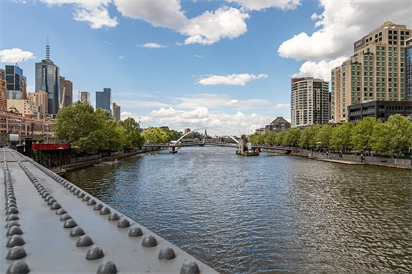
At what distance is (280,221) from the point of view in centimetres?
2394

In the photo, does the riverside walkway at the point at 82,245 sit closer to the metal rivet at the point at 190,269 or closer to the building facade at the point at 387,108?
the metal rivet at the point at 190,269

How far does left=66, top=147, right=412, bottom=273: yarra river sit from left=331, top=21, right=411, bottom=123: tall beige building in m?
112

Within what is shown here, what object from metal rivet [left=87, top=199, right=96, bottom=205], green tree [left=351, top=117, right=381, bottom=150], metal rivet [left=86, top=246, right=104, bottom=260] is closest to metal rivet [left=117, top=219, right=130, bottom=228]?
metal rivet [left=86, top=246, right=104, bottom=260]

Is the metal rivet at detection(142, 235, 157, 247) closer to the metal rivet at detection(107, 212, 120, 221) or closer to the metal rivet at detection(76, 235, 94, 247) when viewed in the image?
the metal rivet at detection(76, 235, 94, 247)

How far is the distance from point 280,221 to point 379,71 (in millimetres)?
148391

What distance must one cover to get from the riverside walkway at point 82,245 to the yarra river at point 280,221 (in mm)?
9942

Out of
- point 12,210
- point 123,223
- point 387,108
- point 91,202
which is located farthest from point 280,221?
point 387,108

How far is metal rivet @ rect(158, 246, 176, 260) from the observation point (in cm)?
493

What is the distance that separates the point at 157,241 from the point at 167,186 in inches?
1413

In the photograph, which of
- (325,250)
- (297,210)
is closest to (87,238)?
(325,250)

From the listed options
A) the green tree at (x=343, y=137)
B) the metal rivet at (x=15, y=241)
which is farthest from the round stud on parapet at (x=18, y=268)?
the green tree at (x=343, y=137)

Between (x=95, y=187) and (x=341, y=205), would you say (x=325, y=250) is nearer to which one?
(x=341, y=205)

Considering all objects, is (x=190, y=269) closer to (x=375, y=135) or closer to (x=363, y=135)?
(x=375, y=135)

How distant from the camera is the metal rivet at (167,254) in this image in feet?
16.2
